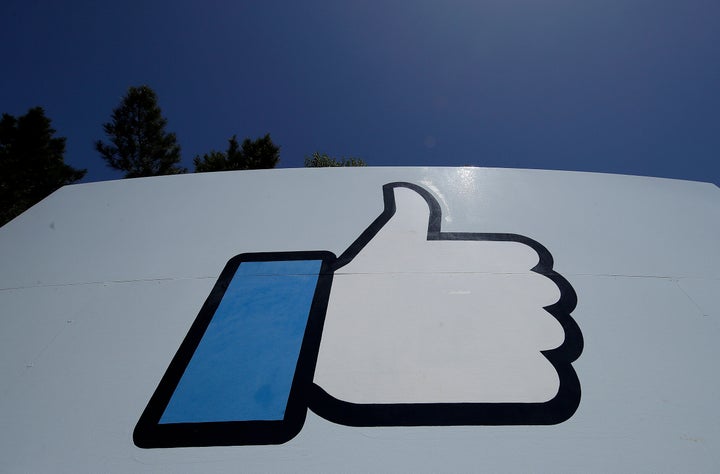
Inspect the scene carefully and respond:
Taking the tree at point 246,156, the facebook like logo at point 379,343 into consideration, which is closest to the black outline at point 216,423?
the facebook like logo at point 379,343

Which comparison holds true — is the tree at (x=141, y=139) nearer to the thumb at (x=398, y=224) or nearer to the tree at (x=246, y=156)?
the tree at (x=246, y=156)

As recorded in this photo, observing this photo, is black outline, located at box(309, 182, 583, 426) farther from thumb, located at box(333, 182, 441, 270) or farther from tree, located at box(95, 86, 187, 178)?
tree, located at box(95, 86, 187, 178)

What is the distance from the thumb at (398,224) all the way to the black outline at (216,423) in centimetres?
46

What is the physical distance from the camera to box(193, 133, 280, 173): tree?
51.6ft

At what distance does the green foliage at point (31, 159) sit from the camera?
1414 centimetres

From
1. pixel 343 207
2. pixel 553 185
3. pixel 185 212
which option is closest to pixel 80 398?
pixel 185 212

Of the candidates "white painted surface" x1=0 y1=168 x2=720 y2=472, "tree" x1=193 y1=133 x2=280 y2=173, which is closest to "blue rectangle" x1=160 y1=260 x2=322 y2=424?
"white painted surface" x1=0 y1=168 x2=720 y2=472

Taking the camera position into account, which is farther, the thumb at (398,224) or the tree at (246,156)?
the tree at (246,156)

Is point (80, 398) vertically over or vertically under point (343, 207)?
under

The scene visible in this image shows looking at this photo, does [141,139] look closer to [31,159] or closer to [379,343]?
[31,159]

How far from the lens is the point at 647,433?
1.54 metres

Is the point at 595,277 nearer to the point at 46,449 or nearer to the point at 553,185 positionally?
the point at 553,185

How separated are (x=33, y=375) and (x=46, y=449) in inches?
17.4

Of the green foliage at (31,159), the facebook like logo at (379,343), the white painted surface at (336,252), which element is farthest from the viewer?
the green foliage at (31,159)
